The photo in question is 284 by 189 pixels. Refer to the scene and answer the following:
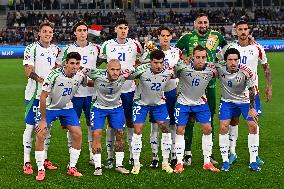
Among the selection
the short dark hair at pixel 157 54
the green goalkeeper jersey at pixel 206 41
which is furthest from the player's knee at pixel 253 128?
the short dark hair at pixel 157 54

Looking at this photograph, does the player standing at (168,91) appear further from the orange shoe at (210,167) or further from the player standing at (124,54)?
the orange shoe at (210,167)

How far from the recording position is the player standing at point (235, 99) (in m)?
9.63

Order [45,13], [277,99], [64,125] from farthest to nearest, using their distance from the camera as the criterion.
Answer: [45,13] < [277,99] < [64,125]

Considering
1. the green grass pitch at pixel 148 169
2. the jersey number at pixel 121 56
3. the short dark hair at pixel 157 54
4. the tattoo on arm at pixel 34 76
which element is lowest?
the green grass pitch at pixel 148 169

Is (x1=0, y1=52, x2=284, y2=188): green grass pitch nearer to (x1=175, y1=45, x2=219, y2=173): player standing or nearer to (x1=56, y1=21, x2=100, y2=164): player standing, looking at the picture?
(x1=175, y1=45, x2=219, y2=173): player standing

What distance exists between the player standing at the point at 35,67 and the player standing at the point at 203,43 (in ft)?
8.27

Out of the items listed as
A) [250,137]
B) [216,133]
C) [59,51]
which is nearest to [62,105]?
[59,51]

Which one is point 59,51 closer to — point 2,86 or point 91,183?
point 91,183

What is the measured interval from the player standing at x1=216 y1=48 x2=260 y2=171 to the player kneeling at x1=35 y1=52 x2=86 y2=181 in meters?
2.47

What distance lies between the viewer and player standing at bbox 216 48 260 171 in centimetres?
963

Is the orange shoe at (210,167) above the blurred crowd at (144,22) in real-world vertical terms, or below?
below

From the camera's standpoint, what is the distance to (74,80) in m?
9.51

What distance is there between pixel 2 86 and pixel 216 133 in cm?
1280

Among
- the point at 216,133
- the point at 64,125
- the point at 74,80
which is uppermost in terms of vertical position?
the point at 74,80
